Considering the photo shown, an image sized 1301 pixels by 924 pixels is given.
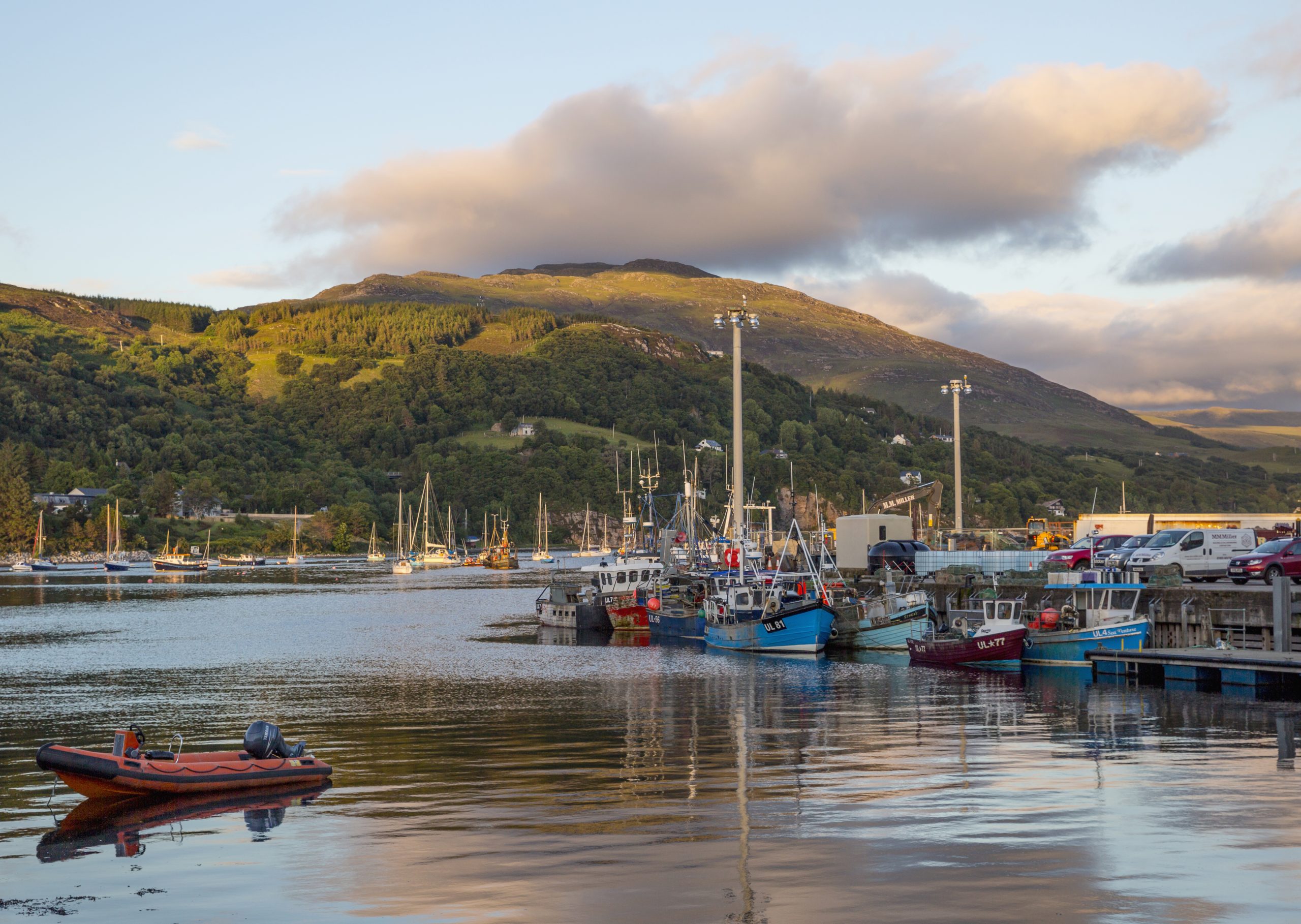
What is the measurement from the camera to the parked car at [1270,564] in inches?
1827

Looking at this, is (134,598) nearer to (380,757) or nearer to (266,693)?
(266,693)

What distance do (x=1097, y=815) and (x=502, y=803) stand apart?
10.2 m

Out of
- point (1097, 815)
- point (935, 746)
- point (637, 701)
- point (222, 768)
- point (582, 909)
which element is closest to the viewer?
point (582, 909)

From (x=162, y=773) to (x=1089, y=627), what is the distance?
33.8 meters

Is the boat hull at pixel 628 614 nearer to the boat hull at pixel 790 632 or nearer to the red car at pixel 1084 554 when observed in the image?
the boat hull at pixel 790 632

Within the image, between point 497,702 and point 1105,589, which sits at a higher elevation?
point 1105,589

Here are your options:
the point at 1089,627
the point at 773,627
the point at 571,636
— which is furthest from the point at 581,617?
the point at 1089,627

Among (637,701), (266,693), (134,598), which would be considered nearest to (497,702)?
(637,701)

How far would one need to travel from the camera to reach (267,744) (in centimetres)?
2541

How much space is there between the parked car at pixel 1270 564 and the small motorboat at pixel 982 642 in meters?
8.19

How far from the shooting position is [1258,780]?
76.7ft

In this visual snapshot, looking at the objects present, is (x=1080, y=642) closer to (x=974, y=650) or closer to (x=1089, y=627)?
(x=1089, y=627)

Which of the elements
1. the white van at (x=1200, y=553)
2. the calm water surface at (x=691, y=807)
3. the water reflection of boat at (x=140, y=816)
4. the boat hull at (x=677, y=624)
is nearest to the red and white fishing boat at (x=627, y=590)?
the boat hull at (x=677, y=624)

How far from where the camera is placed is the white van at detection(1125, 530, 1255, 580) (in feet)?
175
